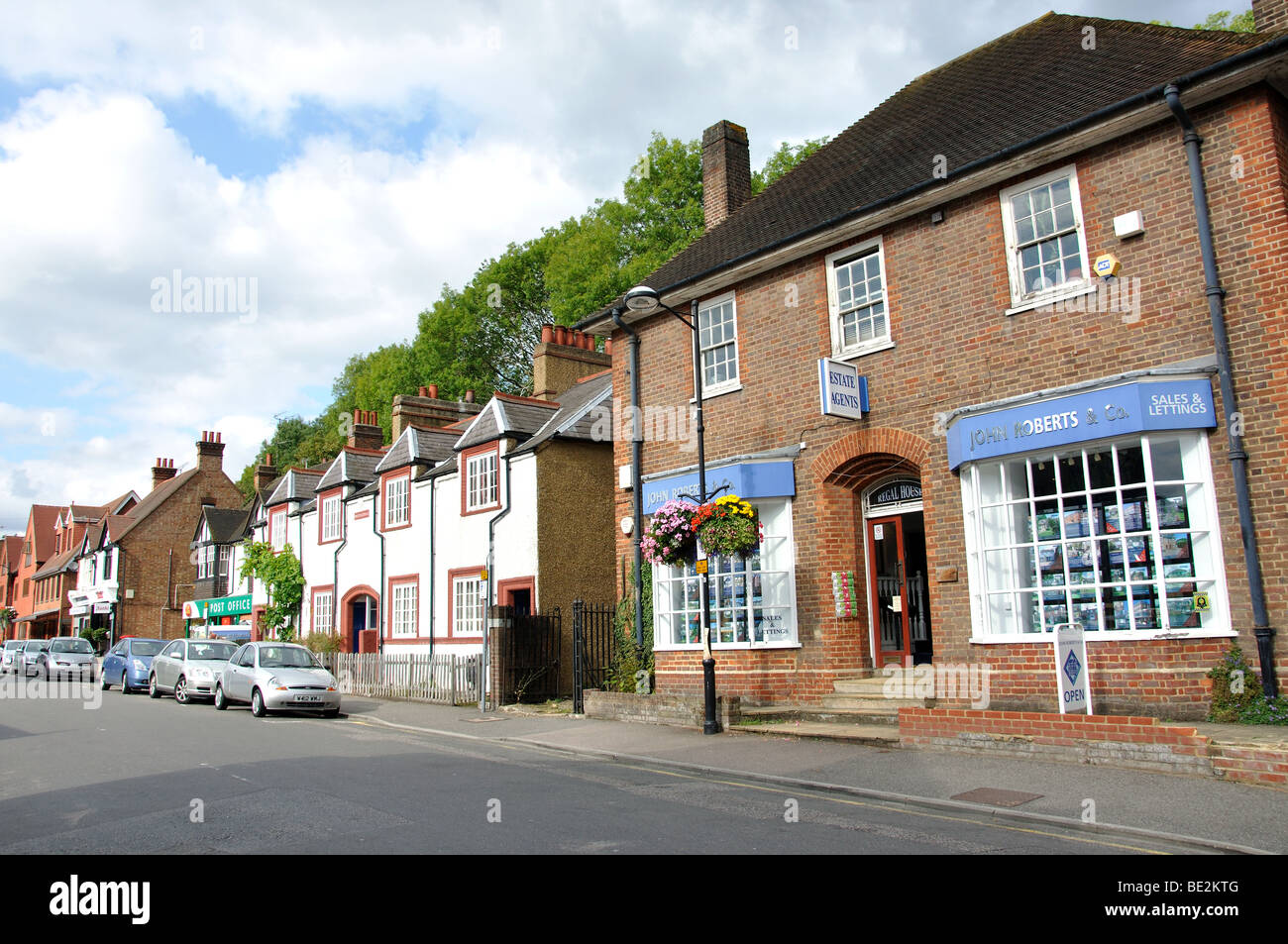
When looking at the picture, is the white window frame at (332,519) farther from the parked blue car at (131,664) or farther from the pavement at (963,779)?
the pavement at (963,779)

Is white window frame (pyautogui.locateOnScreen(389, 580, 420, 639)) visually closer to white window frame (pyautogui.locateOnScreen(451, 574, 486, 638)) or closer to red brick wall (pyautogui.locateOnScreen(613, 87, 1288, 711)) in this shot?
white window frame (pyautogui.locateOnScreen(451, 574, 486, 638))

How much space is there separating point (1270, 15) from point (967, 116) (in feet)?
13.9

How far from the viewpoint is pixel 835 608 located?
14383 millimetres

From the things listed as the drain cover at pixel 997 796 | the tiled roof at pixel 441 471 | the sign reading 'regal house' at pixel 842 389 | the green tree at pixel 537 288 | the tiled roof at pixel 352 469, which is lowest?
the drain cover at pixel 997 796

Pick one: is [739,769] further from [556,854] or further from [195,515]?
[195,515]

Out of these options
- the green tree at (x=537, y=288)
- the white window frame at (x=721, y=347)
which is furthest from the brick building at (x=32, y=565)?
the white window frame at (x=721, y=347)

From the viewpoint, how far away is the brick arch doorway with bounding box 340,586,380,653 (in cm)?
2795

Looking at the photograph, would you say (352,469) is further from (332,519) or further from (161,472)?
(161,472)

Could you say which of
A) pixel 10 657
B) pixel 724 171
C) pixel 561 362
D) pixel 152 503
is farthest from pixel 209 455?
pixel 724 171

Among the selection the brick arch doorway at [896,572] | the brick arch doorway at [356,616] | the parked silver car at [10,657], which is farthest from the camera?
the parked silver car at [10,657]

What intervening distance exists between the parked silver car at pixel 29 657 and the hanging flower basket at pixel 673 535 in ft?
97.9

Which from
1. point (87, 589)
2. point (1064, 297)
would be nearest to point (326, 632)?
point (1064, 297)

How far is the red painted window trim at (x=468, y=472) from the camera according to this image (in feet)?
73.7

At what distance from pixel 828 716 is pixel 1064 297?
21.4 ft
